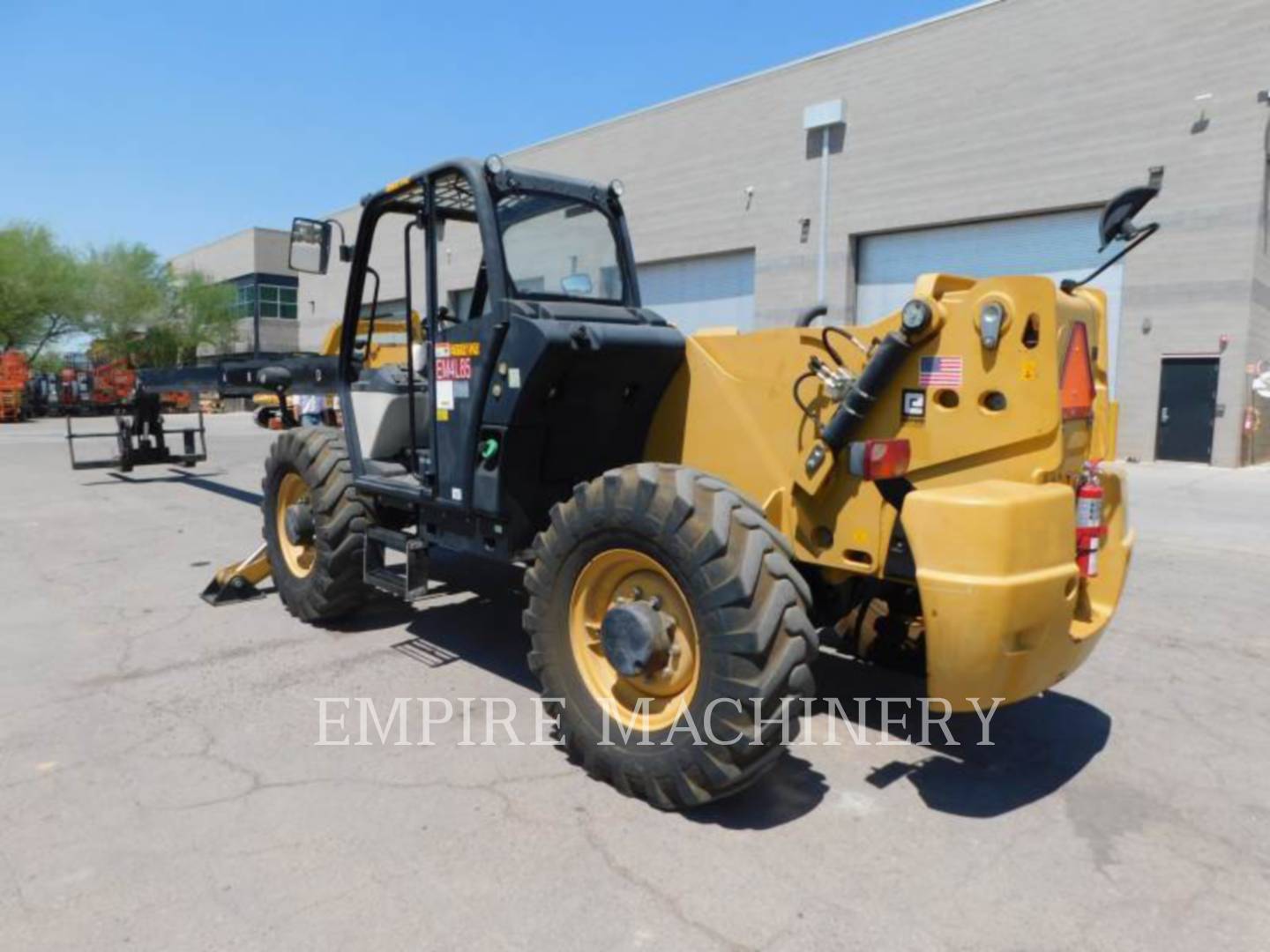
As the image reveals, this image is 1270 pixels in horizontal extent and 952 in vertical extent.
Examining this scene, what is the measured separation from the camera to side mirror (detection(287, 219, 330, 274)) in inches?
210

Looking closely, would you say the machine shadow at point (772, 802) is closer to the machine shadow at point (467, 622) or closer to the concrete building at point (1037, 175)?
the machine shadow at point (467, 622)

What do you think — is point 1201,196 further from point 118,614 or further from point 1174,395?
point 118,614

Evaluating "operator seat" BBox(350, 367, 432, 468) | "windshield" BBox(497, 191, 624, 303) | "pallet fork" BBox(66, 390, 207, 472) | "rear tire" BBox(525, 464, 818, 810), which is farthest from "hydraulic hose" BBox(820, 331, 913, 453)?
"pallet fork" BBox(66, 390, 207, 472)

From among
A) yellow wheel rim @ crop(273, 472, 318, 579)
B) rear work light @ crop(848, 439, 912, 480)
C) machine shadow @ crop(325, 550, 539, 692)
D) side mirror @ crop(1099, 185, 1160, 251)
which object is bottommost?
machine shadow @ crop(325, 550, 539, 692)

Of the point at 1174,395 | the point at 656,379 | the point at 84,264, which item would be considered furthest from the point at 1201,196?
the point at 84,264

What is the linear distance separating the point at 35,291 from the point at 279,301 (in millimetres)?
14273

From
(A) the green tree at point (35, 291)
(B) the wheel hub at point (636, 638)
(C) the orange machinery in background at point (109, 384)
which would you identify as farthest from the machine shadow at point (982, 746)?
(A) the green tree at point (35, 291)

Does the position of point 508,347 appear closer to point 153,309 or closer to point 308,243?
point 308,243

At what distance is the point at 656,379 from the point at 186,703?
286 cm

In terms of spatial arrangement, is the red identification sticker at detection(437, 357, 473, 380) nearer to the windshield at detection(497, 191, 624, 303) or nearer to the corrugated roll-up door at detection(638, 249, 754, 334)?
the windshield at detection(497, 191, 624, 303)

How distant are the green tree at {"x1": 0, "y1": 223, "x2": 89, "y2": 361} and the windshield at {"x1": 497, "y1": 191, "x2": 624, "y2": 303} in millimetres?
42147

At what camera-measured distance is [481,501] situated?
4.22 m

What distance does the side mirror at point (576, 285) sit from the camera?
15.1ft

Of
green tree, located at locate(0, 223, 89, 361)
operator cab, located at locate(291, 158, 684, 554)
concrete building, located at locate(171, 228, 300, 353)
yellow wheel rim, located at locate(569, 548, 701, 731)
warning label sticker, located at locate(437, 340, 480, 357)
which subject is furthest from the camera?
concrete building, located at locate(171, 228, 300, 353)
